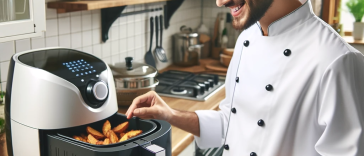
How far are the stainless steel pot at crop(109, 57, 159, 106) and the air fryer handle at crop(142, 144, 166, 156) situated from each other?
84cm

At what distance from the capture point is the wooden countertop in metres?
1.58

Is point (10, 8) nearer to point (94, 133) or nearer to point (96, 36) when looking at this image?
point (94, 133)

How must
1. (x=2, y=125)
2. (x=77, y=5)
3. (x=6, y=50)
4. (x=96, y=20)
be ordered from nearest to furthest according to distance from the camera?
(x=2, y=125)
(x=6, y=50)
(x=77, y=5)
(x=96, y=20)

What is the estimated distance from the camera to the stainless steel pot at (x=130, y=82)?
1.85 metres

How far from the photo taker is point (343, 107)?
38.6 inches

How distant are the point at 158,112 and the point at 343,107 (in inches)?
21.0

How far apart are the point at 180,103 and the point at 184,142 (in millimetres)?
433

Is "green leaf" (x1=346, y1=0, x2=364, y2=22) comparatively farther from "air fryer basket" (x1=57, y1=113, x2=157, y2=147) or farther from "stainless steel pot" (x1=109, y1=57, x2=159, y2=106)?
"air fryer basket" (x1=57, y1=113, x2=157, y2=147)

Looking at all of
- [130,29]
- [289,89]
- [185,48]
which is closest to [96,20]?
[130,29]

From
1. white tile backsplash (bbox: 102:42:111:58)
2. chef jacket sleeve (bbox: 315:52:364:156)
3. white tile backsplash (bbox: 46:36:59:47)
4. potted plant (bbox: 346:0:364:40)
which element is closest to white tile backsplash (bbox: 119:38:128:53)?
white tile backsplash (bbox: 102:42:111:58)

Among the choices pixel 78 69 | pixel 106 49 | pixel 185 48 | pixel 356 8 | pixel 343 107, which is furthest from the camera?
pixel 356 8

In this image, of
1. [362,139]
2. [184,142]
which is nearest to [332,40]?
[362,139]

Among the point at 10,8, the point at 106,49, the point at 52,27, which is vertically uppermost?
the point at 10,8

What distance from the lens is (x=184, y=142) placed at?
1623mm
